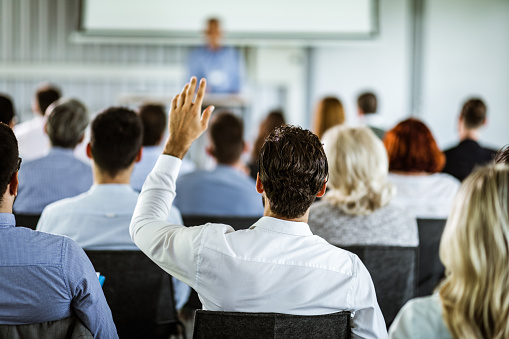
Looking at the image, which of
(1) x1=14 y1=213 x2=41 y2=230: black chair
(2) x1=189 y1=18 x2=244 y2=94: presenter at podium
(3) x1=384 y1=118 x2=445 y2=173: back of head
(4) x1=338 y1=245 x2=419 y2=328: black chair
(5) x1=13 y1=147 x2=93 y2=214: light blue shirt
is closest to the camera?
(4) x1=338 y1=245 x2=419 y2=328: black chair

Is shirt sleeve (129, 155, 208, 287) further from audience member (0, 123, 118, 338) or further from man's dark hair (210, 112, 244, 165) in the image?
man's dark hair (210, 112, 244, 165)

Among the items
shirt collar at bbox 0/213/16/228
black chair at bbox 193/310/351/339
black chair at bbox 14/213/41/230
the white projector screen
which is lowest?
→ black chair at bbox 193/310/351/339

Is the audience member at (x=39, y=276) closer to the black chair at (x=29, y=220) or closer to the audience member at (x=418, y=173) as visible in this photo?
the black chair at (x=29, y=220)

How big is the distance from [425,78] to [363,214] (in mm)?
5538

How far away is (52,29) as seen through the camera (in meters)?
7.50

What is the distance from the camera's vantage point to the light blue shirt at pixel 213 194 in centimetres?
345

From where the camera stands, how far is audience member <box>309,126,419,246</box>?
2.50 m

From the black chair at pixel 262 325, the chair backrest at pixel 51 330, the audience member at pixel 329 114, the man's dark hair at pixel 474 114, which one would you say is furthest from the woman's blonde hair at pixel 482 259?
the audience member at pixel 329 114

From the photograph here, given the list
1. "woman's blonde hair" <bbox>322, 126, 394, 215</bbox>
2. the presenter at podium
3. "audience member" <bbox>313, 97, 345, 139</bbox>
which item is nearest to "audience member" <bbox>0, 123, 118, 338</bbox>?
"woman's blonde hair" <bbox>322, 126, 394, 215</bbox>

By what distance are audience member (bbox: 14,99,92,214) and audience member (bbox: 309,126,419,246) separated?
1.28 m

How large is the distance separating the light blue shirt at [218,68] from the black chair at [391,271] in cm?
493

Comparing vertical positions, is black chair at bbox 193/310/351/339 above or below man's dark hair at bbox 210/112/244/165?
below

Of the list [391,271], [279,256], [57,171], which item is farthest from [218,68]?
[279,256]

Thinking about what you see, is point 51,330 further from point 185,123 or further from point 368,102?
point 368,102
